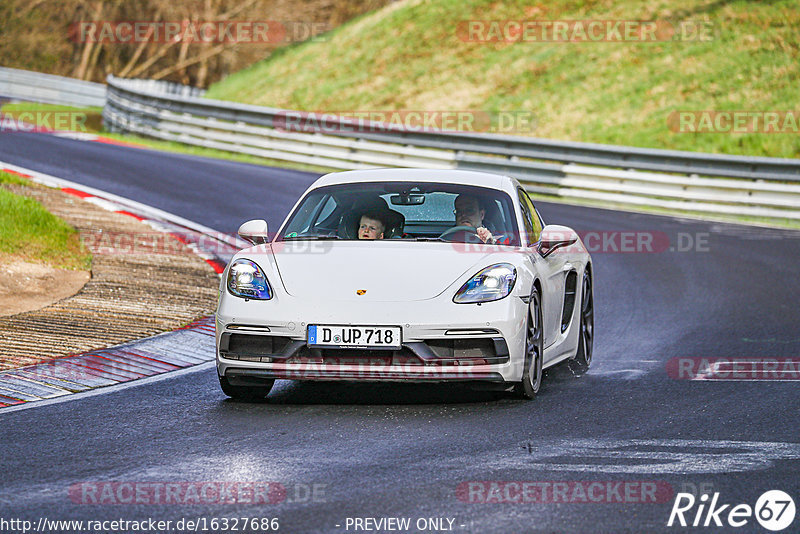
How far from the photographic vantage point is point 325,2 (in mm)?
57625

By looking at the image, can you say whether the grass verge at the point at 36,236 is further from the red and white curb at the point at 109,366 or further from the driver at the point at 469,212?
the driver at the point at 469,212

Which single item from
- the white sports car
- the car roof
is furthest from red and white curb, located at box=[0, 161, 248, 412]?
the car roof

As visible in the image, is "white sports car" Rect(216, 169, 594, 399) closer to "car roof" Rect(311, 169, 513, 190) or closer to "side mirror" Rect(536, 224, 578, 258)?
"side mirror" Rect(536, 224, 578, 258)

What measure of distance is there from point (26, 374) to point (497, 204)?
10.6 feet

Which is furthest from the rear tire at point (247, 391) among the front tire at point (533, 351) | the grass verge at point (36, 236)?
the grass verge at point (36, 236)

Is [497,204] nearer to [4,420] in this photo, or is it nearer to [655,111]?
[4,420]

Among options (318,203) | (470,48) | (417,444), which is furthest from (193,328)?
(470,48)

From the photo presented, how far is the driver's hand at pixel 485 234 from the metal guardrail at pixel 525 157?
14198 millimetres

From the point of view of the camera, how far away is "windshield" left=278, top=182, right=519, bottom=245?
7859mm

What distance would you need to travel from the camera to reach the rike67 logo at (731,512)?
4.71 metres

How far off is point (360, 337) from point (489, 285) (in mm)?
846

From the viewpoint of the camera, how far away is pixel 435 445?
19.7 ft

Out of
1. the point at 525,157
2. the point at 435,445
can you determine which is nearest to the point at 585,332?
the point at 435,445

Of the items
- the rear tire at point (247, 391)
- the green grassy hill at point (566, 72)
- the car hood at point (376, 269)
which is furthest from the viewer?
the green grassy hill at point (566, 72)
